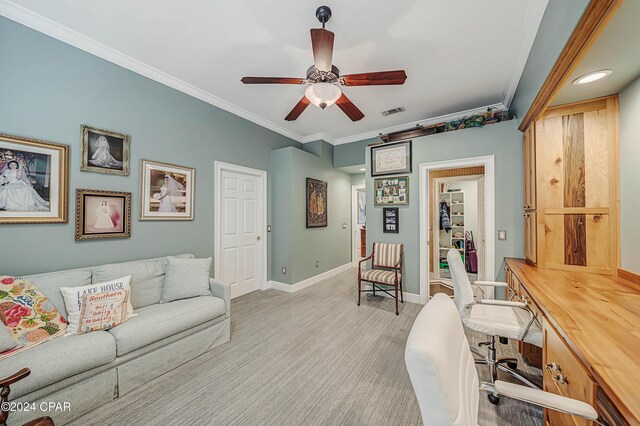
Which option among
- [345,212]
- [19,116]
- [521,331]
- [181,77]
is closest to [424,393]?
[521,331]

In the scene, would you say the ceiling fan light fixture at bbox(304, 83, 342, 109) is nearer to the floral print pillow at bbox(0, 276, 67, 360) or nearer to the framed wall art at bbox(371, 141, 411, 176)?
the framed wall art at bbox(371, 141, 411, 176)

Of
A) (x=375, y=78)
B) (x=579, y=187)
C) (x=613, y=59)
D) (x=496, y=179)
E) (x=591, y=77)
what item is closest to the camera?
(x=613, y=59)

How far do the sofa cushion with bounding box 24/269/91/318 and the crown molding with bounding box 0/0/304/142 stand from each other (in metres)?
2.11

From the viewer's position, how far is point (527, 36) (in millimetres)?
2107

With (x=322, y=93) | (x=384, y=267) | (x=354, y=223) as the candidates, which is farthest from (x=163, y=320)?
(x=354, y=223)

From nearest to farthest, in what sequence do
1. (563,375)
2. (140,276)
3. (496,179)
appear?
(563,375)
(140,276)
(496,179)

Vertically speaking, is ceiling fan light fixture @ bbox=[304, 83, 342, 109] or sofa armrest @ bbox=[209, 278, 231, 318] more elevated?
ceiling fan light fixture @ bbox=[304, 83, 342, 109]

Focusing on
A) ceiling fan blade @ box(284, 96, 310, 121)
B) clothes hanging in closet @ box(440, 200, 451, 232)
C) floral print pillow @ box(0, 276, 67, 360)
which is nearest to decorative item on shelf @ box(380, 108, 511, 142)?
ceiling fan blade @ box(284, 96, 310, 121)

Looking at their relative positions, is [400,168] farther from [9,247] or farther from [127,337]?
[9,247]

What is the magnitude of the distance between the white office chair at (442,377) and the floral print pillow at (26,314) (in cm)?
234

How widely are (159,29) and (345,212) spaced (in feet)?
14.6

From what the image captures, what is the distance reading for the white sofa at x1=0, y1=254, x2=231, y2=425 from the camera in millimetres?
1434

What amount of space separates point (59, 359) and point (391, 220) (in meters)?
3.71

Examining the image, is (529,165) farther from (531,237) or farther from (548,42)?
(548,42)
